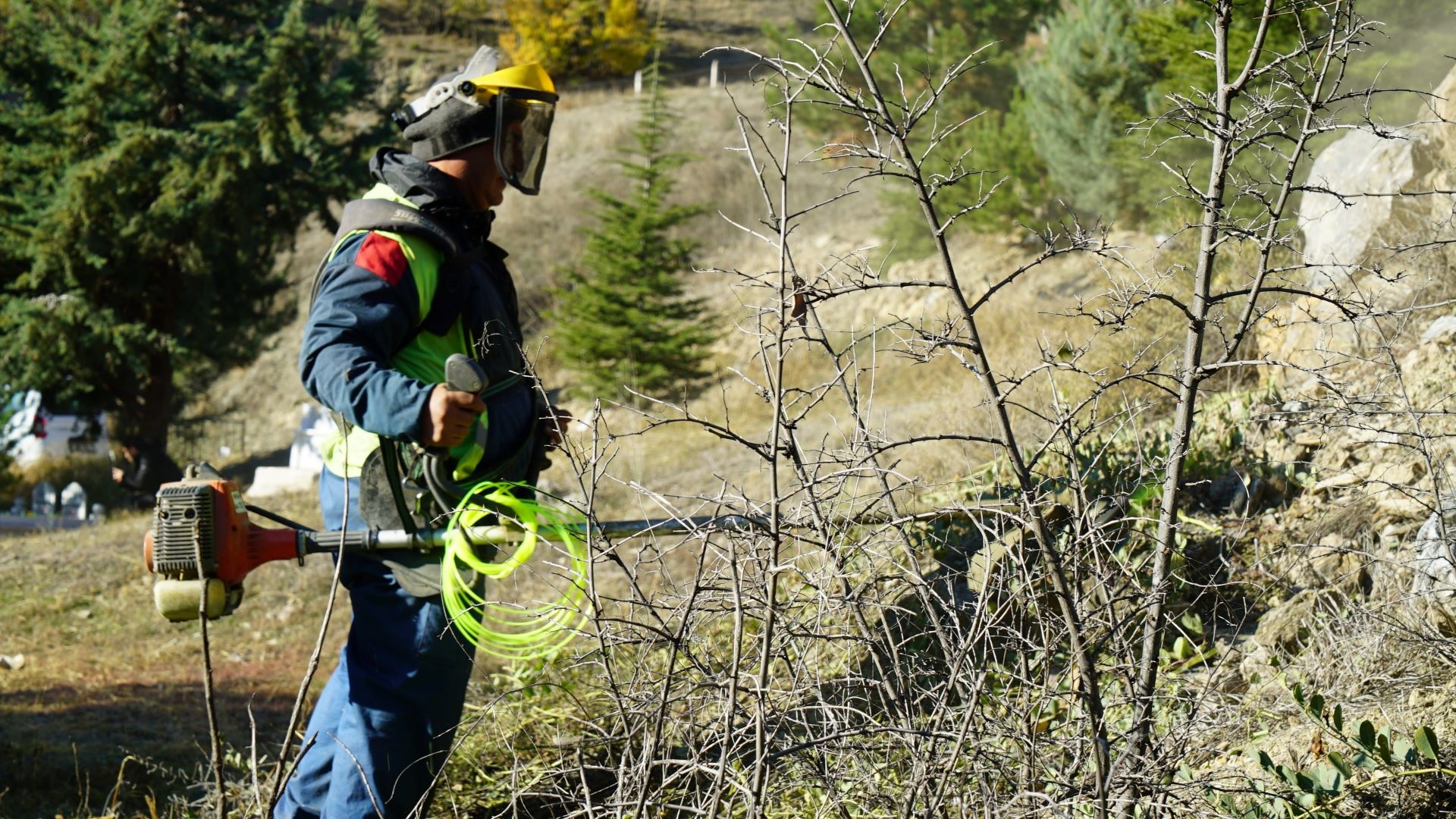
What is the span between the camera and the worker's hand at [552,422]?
2906mm

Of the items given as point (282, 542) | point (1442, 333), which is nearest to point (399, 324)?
point (282, 542)

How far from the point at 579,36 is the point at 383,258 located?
34.1m

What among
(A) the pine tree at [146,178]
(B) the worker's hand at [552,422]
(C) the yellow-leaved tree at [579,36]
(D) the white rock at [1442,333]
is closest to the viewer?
(B) the worker's hand at [552,422]

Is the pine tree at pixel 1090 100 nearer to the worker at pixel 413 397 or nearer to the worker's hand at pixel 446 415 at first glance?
the worker at pixel 413 397

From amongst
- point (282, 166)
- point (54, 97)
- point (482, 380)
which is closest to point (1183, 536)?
point (482, 380)

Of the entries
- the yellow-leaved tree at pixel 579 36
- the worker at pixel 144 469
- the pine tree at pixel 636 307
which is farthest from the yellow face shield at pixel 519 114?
the yellow-leaved tree at pixel 579 36

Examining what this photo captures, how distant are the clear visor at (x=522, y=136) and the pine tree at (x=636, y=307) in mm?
12320

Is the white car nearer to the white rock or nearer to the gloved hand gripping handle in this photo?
the gloved hand gripping handle

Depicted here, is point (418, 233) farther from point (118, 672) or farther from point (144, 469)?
point (144, 469)

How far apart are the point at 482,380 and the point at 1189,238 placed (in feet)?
19.6

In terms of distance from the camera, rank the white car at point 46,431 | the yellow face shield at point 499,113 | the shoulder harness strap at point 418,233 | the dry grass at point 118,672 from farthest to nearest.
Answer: the white car at point 46,431
the dry grass at point 118,672
the yellow face shield at point 499,113
the shoulder harness strap at point 418,233

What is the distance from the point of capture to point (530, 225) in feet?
86.2

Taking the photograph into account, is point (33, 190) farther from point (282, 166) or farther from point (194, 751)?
point (194, 751)

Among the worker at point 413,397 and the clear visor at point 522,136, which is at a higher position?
the clear visor at point 522,136
